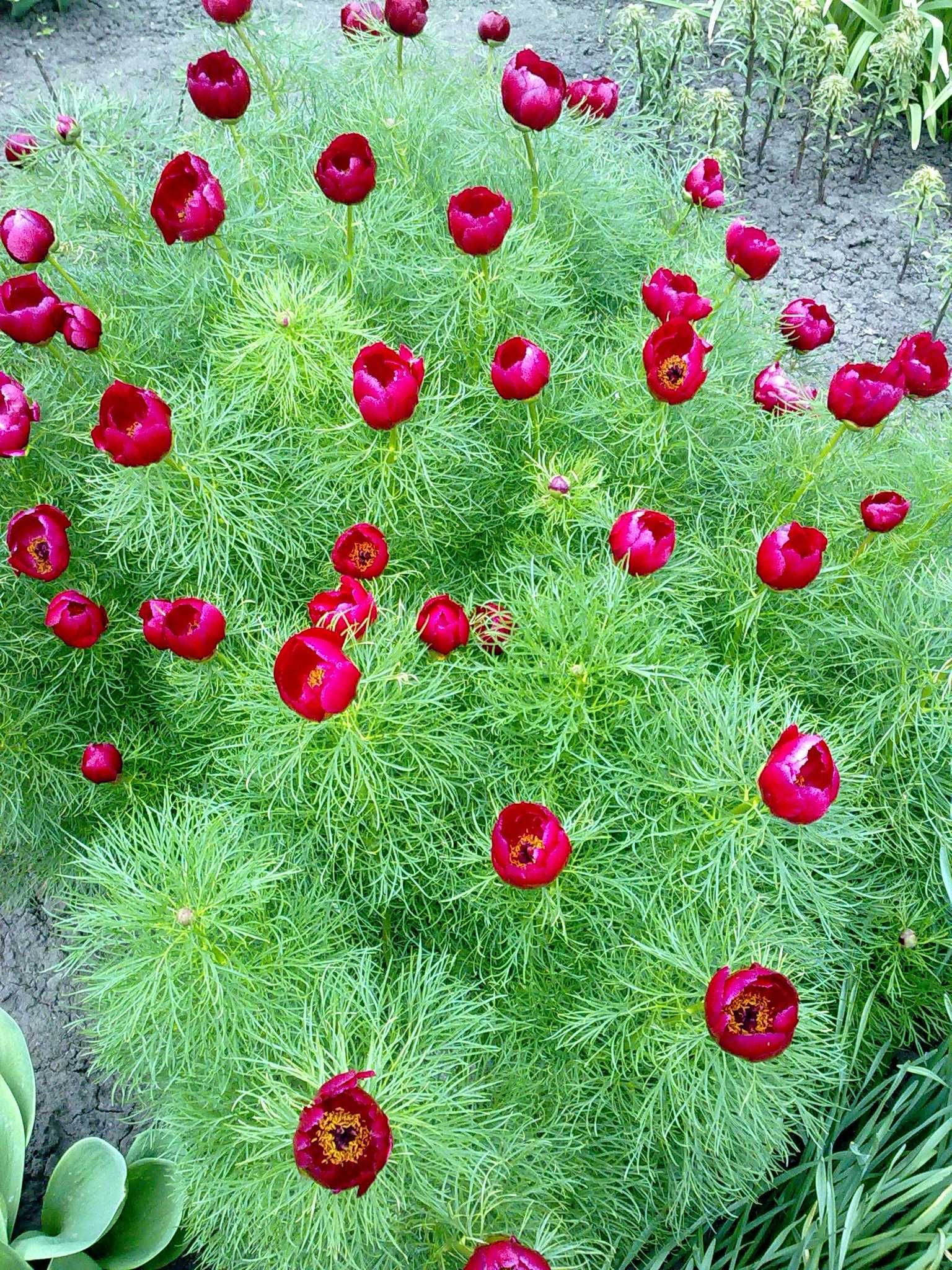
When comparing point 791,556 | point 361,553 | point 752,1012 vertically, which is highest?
Answer: point 791,556

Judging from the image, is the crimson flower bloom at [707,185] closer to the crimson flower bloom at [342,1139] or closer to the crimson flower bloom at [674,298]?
the crimson flower bloom at [674,298]

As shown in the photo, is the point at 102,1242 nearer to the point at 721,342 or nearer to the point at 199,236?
the point at 199,236

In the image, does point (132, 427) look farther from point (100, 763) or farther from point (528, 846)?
point (528, 846)

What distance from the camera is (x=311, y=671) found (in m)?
1.12

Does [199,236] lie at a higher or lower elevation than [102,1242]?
higher

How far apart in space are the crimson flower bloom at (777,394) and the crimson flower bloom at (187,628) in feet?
3.08

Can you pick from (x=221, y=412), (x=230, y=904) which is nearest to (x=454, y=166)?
(x=221, y=412)

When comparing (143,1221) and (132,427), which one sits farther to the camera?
(143,1221)

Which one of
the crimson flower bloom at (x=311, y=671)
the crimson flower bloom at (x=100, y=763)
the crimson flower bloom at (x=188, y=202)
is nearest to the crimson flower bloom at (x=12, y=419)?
the crimson flower bloom at (x=188, y=202)

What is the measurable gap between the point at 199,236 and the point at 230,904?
0.93m

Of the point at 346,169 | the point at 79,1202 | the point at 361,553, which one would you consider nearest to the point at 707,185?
the point at 346,169

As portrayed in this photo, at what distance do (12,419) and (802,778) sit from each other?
115cm

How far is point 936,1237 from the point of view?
1236 millimetres

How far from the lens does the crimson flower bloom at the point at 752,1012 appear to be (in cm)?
101
